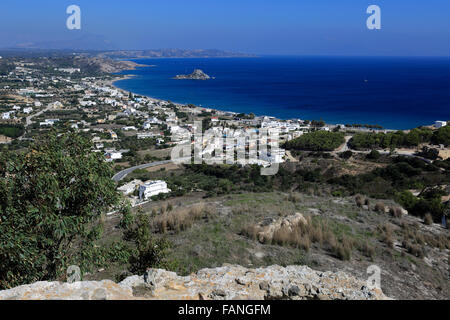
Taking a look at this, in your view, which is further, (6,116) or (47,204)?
(6,116)

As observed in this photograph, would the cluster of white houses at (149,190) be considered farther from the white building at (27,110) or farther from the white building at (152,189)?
the white building at (27,110)

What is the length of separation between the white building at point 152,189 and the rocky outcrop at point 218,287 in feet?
50.5

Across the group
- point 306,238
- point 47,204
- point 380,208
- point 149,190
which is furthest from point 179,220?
point 149,190

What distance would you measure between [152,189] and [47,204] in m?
15.5

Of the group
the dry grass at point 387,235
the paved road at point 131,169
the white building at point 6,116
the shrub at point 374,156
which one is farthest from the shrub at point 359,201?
the white building at point 6,116

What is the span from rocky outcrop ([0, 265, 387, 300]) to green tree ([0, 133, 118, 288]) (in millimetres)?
902

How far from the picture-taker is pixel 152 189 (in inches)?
777

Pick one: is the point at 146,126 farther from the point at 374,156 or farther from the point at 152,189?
the point at 374,156

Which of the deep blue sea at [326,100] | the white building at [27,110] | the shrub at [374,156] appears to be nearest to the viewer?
the shrub at [374,156]

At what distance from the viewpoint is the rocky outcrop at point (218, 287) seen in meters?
3.44
